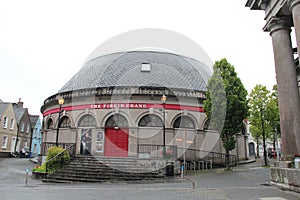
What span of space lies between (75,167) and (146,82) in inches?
388

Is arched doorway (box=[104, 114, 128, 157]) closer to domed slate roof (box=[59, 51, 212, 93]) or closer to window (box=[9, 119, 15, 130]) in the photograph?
domed slate roof (box=[59, 51, 212, 93])

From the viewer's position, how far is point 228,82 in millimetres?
18453

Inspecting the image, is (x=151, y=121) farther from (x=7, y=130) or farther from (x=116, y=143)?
(x=7, y=130)

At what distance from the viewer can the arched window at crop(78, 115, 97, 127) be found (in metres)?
22.1

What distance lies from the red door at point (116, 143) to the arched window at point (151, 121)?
158 cm

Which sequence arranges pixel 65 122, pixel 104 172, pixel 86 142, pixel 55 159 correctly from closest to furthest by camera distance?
pixel 104 172 → pixel 55 159 → pixel 86 142 → pixel 65 122

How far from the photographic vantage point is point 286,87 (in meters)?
10.2

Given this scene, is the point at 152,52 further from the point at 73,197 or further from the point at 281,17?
the point at 73,197

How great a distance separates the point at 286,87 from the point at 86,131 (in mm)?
16395

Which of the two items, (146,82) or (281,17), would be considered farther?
(146,82)

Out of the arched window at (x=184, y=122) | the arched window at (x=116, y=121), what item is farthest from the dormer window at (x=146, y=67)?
the arched window at (x=184, y=122)

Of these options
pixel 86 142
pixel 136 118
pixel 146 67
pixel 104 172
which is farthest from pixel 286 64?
pixel 86 142

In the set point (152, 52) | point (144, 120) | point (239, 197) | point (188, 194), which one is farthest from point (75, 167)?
point (152, 52)

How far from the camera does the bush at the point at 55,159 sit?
16156 millimetres
